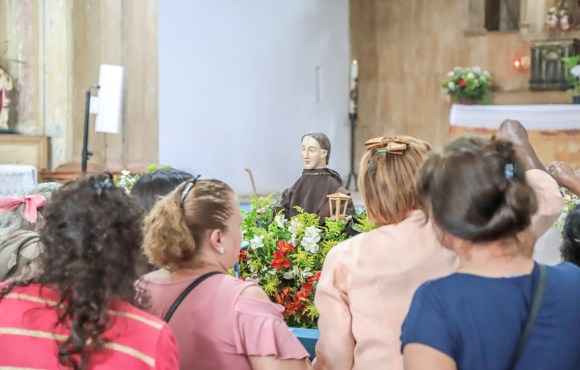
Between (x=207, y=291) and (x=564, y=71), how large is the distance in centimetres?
945

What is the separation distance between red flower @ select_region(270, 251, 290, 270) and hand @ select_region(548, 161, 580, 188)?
1.10m

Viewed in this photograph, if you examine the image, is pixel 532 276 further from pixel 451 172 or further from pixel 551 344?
→ pixel 451 172

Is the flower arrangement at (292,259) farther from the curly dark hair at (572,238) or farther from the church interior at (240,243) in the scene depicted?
the curly dark hair at (572,238)

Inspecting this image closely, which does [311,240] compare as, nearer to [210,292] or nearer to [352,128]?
[210,292]

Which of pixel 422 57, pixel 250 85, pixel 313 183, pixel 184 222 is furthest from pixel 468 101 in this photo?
pixel 184 222

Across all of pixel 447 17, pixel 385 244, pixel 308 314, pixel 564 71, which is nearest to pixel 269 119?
pixel 447 17

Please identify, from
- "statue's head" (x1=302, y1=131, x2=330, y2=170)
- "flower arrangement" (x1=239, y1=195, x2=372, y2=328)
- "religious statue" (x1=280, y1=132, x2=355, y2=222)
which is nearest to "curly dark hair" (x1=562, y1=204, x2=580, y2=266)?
"flower arrangement" (x1=239, y1=195, x2=372, y2=328)

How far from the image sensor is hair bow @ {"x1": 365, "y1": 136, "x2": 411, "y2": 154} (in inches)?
87.8

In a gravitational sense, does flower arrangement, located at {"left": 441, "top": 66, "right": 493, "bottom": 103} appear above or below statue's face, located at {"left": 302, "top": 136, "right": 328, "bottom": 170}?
above

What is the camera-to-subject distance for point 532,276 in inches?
63.5

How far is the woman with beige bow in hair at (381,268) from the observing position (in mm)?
2098

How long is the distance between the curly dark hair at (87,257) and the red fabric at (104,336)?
26 millimetres

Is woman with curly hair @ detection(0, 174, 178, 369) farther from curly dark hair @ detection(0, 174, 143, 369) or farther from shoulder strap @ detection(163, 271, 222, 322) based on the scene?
shoulder strap @ detection(163, 271, 222, 322)

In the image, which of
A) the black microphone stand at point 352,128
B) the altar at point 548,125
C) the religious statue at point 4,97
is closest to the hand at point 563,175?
the religious statue at point 4,97
